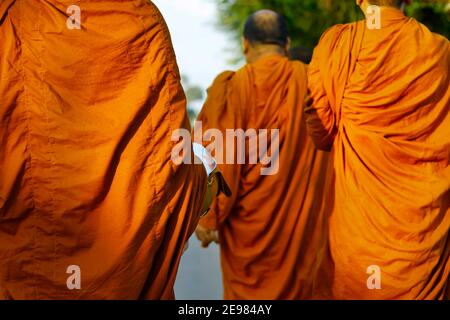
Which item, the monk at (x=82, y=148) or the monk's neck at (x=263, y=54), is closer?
the monk at (x=82, y=148)

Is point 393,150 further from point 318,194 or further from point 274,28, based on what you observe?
point 274,28

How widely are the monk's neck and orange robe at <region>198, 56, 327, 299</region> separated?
0.11 meters

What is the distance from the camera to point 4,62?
8.84ft

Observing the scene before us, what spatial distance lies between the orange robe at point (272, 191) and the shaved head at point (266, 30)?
218mm

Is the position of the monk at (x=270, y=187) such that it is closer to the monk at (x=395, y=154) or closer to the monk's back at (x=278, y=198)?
the monk's back at (x=278, y=198)

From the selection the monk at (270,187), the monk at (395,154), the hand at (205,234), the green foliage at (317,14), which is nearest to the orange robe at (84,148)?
the monk at (395,154)

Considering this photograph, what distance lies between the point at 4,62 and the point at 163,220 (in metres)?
0.70

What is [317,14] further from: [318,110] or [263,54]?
[318,110]

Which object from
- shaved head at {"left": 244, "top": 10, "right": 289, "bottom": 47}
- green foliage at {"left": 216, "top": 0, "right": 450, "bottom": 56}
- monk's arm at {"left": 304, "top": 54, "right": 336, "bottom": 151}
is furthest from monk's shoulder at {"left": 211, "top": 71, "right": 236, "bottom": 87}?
green foliage at {"left": 216, "top": 0, "right": 450, "bottom": 56}

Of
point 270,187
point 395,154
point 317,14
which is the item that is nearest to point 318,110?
point 395,154

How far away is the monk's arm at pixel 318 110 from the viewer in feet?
13.5

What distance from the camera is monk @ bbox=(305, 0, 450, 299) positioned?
387 cm

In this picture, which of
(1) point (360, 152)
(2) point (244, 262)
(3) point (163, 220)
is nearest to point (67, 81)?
(3) point (163, 220)

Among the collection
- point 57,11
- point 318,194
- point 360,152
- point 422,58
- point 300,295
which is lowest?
point 300,295
